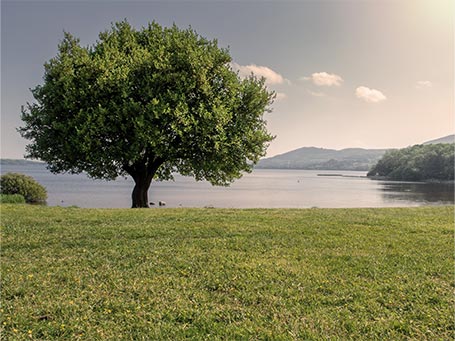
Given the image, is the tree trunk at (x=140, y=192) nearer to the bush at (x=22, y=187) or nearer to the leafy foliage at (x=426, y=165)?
the bush at (x=22, y=187)

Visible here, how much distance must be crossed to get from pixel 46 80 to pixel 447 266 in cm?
2413

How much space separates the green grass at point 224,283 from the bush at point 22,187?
32.0 meters

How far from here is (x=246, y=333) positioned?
5172mm

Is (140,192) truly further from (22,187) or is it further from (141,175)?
(22,187)

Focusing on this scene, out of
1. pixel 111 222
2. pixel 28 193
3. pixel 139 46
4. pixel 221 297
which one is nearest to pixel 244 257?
pixel 221 297

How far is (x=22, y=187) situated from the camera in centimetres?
4019

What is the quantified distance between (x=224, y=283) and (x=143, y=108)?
49.7 ft

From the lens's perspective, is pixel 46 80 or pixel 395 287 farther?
pixel 46 80

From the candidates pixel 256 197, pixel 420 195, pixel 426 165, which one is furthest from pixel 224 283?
pixel 426 165

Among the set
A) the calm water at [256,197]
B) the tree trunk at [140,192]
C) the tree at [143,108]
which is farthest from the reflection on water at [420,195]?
the tree trunk at [140,192]

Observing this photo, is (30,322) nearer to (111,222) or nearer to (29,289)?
(29,289)

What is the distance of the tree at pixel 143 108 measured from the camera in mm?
19906

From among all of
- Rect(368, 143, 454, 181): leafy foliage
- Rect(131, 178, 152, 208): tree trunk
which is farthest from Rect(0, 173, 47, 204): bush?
Rect(368, 143, 454, 181): leafy foliage

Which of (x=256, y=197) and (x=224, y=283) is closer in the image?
(x=224, y=283)
